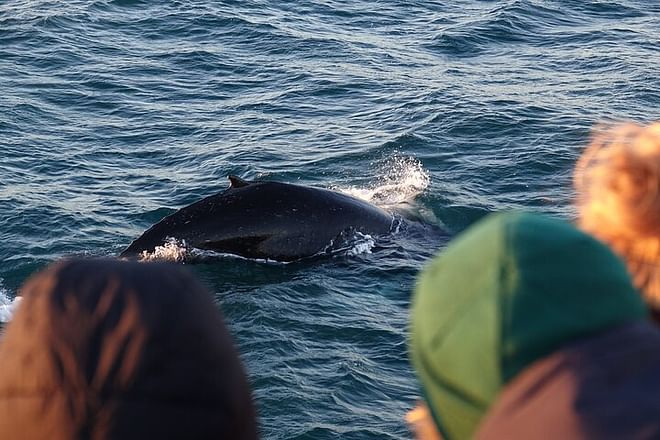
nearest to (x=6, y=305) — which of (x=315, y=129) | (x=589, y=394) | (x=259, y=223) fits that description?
(x=259, y=223)

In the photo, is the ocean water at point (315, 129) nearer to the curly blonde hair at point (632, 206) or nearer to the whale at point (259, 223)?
the whale at point (259, 223)

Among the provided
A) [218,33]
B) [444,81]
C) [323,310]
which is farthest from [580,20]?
[323,310]

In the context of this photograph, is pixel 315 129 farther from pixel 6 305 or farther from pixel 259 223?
pixel 6 305

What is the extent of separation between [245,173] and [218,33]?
7.44 metres

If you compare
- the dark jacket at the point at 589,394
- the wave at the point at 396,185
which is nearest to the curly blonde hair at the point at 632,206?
the dark jacket at the point at 589,394

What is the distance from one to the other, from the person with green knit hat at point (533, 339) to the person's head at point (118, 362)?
1.30 feet

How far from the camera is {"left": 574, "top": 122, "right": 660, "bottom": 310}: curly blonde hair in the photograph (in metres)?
2.55

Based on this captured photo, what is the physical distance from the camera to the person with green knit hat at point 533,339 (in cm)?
189

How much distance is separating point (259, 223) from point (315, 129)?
17.9 ft

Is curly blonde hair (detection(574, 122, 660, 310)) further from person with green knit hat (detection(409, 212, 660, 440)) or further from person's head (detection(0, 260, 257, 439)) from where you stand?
person's head (detection(0, 260, 257, 439))

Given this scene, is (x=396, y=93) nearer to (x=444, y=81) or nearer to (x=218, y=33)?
(x=444, y=81)

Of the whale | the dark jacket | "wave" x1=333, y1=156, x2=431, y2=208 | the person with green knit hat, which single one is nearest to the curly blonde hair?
the person with green knit hat

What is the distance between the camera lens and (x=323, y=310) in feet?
32.0

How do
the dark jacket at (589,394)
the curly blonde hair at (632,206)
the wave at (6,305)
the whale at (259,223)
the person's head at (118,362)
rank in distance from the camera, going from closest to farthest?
the dark jacket at (589,394) < the person's head at (118,362) < the curly blonde hair at (632,206) < the wave at (6,305) < the whale at (259,223)
